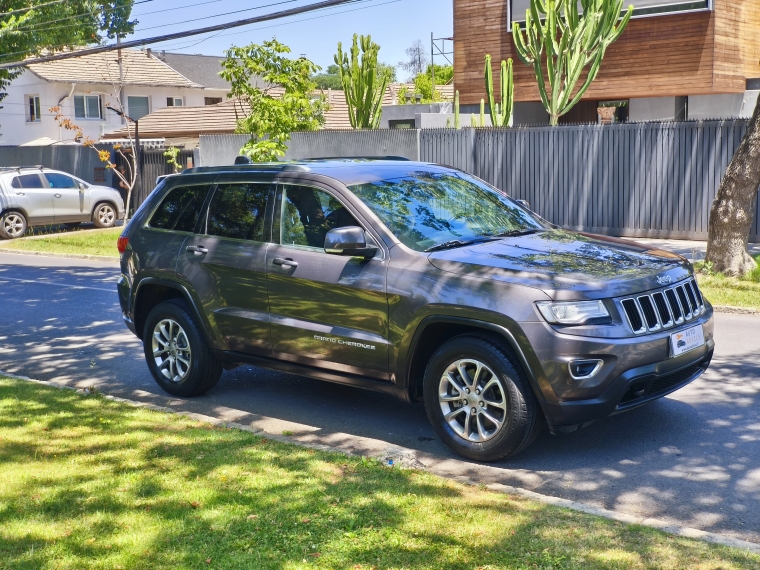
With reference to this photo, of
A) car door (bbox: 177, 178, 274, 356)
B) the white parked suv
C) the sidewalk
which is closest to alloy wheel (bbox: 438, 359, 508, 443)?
car door (bbox: 177, 178, 274, 356)

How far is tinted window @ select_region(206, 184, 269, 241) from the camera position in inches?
284

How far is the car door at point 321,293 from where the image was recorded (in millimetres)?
6355

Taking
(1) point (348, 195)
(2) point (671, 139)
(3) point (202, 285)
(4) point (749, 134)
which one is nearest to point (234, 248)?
(3) point (202, 285)

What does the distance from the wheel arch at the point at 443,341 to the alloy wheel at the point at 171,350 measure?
2.17 meters

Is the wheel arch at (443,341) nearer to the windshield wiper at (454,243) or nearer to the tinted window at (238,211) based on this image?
the windshield wiper at (454,243)

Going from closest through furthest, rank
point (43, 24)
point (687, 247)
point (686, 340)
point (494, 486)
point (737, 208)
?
point (494, 486) < point (686, 340) < point (737, 208) < point (687, 247) < point (43, 24)

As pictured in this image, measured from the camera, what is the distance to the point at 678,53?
24781 millimetres

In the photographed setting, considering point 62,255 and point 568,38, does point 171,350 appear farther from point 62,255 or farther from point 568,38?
point 568,38

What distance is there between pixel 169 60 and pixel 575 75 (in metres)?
47.8

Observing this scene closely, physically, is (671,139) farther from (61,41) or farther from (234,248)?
(61,41)

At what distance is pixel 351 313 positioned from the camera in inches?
254

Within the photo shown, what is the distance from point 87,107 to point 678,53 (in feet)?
128

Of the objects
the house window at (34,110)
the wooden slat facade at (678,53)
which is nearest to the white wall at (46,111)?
the house window at (34,110)

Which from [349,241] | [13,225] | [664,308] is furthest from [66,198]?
[664,308]
